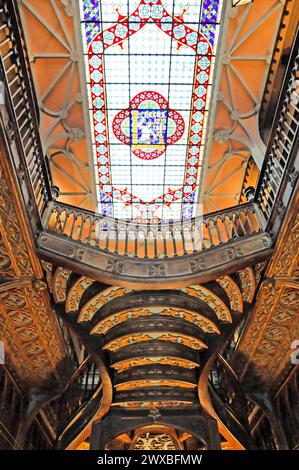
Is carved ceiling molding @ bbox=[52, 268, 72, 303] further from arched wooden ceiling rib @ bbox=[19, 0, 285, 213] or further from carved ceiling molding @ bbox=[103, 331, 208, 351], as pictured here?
arched wooden ceiling rib @ bbox=[19, 0, 285, 213]

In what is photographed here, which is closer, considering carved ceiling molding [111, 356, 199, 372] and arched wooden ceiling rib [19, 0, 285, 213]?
carved ceiling molding [111, 356, 199, 372]

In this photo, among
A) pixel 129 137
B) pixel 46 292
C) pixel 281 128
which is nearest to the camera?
pixel 281 128

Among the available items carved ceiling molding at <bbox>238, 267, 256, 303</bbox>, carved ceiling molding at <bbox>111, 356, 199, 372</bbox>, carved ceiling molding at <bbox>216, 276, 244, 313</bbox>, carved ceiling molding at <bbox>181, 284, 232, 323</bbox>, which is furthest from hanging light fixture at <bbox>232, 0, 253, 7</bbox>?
carved ceiling molding at <bbox>111, 356, 199, 372</bbox>

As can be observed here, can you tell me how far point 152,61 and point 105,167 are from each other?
9.99ft

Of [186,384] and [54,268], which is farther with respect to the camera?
[186,384]

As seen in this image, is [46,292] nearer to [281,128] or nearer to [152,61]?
[281,128]

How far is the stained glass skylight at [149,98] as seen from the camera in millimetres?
7637

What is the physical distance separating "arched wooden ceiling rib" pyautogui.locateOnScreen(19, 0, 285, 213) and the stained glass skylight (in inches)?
11.7

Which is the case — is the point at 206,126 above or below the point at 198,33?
below

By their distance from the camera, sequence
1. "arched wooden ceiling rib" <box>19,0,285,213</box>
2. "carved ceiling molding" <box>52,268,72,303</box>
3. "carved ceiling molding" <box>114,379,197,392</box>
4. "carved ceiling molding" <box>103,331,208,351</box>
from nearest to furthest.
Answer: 1. "carved ceiling molding" <box>52,268,72,303</box>
2. "carved ceiling molding" <box>103,331,208,351</box>
3. "carved ceiling molding" <box>114,379,197,392</box>
4. "arched wooden ceiling rib" <box>19,0,285,213</box>

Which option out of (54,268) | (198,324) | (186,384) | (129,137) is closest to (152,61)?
(129,137)

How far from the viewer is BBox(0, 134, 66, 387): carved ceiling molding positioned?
496 centimetres

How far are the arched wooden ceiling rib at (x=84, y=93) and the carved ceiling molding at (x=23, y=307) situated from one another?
3.73 metres

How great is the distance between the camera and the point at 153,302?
19.7 ft
